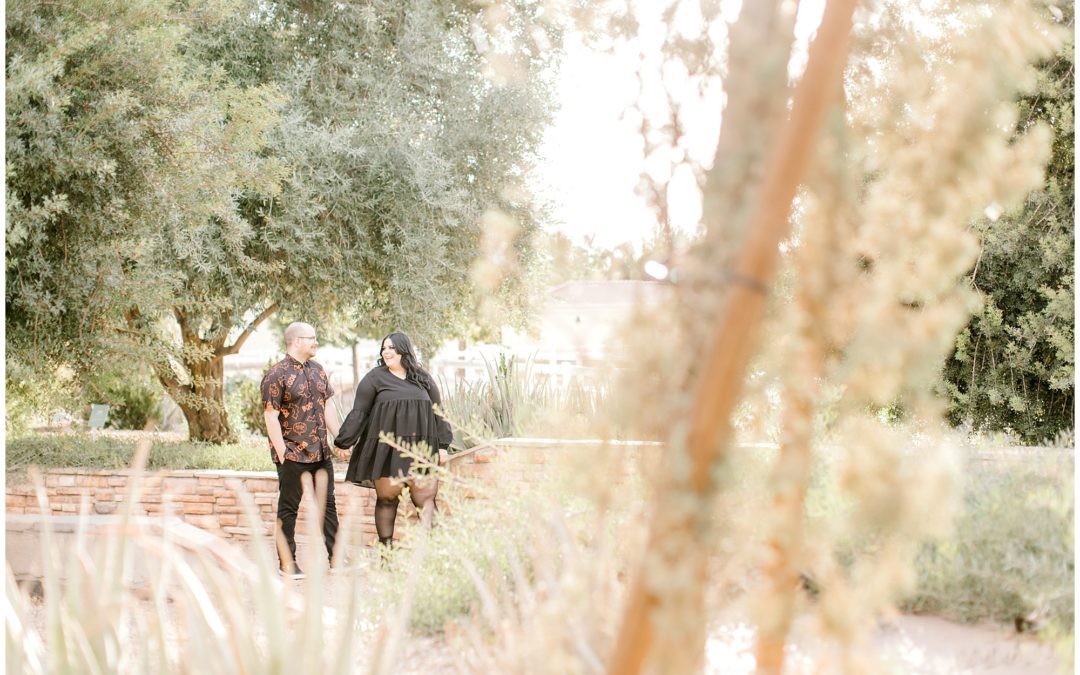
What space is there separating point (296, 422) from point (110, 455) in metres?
3.09

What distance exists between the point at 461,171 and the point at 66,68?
14.2 feet

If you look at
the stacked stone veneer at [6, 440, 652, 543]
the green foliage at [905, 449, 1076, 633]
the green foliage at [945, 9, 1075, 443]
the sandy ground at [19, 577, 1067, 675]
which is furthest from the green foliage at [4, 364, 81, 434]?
the green foliage at [945, 9, 1075, 443]

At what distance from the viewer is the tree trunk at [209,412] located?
9.52 meters

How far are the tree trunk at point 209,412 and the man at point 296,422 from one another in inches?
148

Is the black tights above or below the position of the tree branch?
below

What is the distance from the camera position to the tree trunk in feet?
31.2

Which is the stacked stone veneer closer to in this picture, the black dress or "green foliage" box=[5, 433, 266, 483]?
"green foliage" box=[5, 433, 266, 483]

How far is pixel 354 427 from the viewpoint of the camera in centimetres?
612

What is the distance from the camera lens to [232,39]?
29.2 feet

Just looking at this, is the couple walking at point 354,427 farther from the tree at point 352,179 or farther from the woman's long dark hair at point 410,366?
the tree at point 352,179

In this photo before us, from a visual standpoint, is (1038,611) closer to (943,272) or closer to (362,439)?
(943,272)

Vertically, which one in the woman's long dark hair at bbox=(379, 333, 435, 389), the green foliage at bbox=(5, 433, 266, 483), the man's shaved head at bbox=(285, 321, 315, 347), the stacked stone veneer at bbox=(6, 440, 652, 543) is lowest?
the stacked stone veneer at bbox=(6, 440, 652, 543)

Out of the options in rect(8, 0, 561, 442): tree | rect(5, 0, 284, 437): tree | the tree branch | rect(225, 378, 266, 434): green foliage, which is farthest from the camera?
rect(225, 378, 266, 434): green foliage

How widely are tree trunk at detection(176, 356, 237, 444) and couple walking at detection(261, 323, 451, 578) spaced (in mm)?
3752
